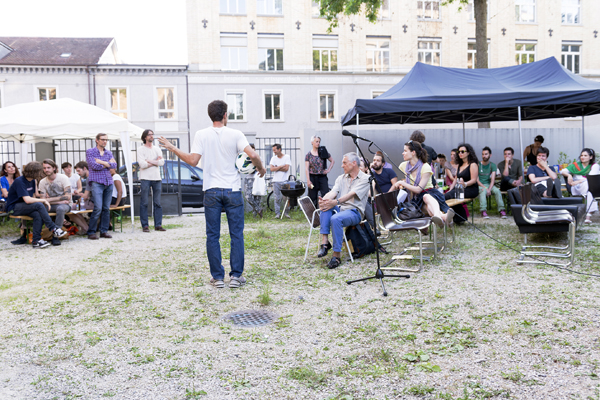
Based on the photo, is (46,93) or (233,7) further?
(233,7)

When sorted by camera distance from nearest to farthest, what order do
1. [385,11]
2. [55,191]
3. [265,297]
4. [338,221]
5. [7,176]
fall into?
1. [265,297]
2. [338,221]
3. [55,191]
4. [7,176]
5. [385,11]

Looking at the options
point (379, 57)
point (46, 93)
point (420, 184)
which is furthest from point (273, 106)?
point (420, 184)

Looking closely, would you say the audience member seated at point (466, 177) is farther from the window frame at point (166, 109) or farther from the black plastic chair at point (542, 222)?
the window frame at point (166, 109)

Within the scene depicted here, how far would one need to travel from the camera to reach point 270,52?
26.6 metres

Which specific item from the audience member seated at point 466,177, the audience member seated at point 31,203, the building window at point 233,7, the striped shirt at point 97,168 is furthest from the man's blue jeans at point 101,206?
the building window at point 233,7

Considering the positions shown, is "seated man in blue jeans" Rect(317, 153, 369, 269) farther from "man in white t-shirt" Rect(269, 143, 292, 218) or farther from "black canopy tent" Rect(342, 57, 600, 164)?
"man in white t-shirt" Rect(269, 143, 292, 218)

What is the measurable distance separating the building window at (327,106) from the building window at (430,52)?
5.88m

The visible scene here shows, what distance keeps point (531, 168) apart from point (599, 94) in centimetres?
178

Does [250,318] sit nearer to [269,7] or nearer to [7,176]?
[7,176]

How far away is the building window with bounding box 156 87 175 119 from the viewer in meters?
26.4

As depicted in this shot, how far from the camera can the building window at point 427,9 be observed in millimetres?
27406

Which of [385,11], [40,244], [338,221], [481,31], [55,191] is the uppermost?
[385,11]

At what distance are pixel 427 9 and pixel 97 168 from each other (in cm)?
2448

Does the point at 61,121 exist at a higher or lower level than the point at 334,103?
lower
